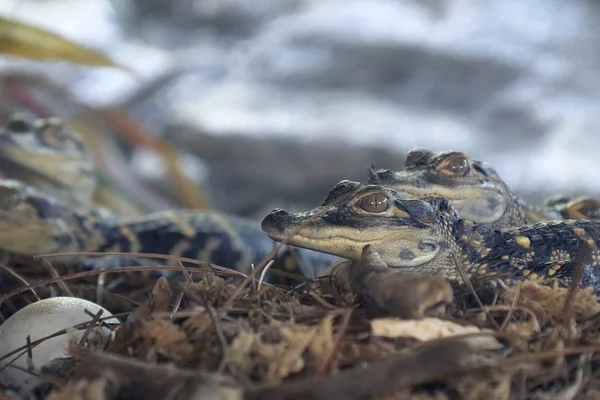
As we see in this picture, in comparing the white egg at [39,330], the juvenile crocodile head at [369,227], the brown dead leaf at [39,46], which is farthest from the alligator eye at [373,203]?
the brown dead leaf at [39,46]

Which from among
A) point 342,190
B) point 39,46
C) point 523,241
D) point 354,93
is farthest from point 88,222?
point 354,93

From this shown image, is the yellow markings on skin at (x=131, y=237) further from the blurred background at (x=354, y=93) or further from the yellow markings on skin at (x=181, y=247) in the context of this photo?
the blurred background at (x=354, y=93)

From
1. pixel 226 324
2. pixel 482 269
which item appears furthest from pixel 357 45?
pixel 226 324

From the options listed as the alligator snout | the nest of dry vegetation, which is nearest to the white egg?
the nest of dry vegetation

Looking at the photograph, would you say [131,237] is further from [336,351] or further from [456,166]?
[336,351]

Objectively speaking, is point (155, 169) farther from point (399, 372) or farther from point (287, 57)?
point (399, 372)
